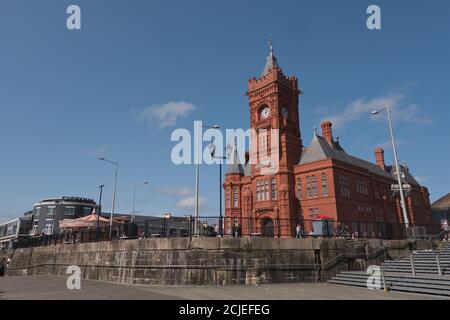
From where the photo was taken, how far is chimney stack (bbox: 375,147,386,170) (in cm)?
6691

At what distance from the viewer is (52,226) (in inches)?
3529

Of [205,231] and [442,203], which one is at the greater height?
[442,203]

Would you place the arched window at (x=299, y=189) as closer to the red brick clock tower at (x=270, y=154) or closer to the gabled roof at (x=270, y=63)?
the red brick clock tower at (x=270, y=154)

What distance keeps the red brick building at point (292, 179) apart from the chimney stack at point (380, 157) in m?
9.61

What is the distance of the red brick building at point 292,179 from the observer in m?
43.5

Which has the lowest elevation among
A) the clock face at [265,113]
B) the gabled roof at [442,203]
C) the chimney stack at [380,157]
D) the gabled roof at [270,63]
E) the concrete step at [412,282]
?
the concrete step at [412,282]

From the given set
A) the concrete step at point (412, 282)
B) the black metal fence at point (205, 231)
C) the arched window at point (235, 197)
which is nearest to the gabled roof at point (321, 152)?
the arched window at point (235, 197)

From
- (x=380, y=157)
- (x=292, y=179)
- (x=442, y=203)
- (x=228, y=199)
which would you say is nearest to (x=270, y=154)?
(x=292, y=179)

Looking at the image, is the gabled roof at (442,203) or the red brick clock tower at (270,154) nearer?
the red brick clock tower at (270,154)

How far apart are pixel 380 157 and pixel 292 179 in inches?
1223

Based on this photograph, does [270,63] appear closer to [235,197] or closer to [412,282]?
[235,197]

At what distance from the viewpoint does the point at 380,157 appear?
67562 mm
